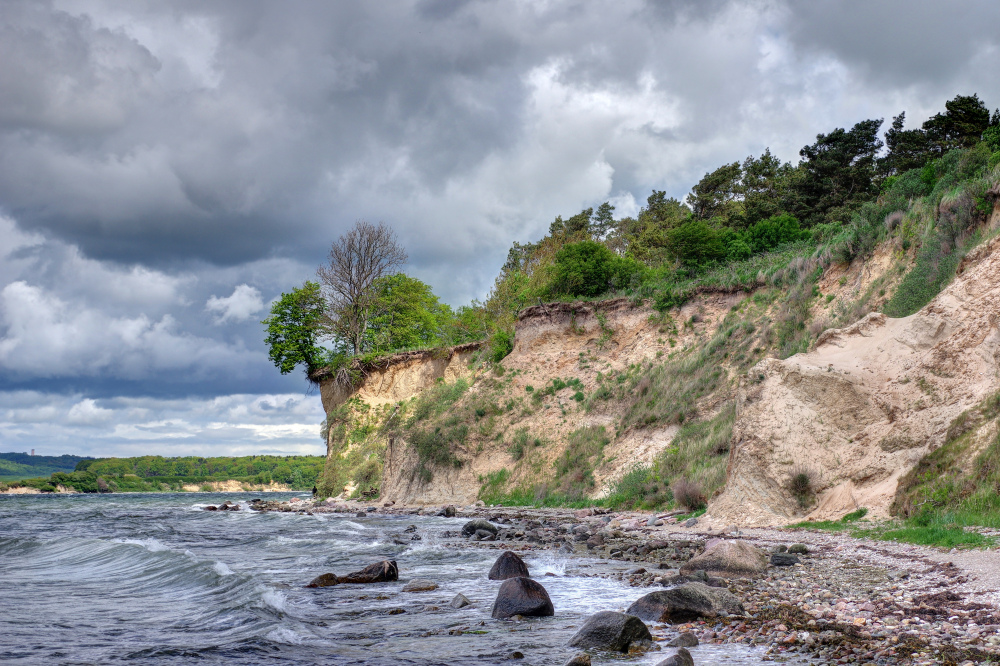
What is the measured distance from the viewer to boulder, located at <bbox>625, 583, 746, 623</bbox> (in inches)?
314

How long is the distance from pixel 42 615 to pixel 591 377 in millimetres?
29555

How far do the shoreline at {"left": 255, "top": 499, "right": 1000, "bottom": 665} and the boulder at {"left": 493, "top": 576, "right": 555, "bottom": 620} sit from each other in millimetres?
1598

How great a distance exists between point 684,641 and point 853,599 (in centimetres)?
242

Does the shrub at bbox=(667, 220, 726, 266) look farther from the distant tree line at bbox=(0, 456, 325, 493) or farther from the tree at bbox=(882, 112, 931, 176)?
the distant tree line at bbox=(0, 456, 325, 493)

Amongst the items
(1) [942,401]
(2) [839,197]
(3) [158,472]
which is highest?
(2) [839,197]

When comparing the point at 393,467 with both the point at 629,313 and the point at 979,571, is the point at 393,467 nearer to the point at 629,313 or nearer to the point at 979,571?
the point at 629,313

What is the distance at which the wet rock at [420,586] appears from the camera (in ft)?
36.9

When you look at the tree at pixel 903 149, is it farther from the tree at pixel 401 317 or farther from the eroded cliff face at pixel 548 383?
the tree at pixel 401 317

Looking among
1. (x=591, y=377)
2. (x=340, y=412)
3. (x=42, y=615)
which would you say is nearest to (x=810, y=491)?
(x=42, y=615)

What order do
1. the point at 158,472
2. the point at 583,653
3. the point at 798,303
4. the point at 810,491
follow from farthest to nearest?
the point at 158,472 < the point at 798,303 < the point at 810,491 < the point at 583,653

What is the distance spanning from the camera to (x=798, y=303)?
1057 inches

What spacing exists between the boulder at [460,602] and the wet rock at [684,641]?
3603 millimetres

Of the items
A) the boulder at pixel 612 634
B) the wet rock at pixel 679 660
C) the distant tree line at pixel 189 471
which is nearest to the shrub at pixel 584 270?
the boulder at pixel 612 634

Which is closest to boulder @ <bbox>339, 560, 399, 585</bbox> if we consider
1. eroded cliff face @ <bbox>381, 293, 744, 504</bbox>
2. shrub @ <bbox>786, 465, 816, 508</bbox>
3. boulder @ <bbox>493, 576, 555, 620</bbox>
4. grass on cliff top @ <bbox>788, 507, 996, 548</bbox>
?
boulder @ <bbox>493, 576, 555, 620</bbox>
